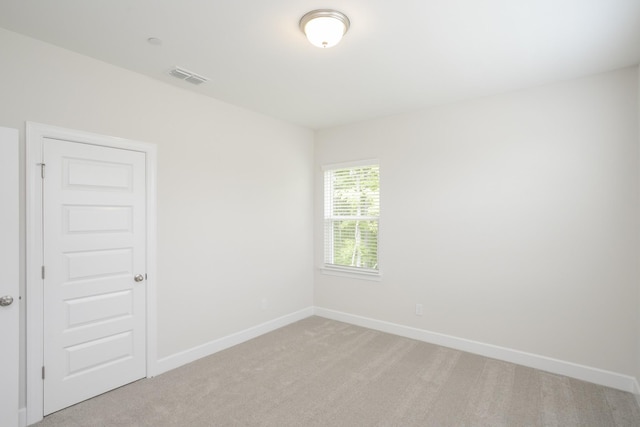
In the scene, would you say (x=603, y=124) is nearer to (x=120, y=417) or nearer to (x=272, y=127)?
(x=272, y=127)

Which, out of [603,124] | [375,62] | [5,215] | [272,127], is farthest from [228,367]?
[603,124]

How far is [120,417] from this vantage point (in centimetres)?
243

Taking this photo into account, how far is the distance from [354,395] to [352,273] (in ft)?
6.36

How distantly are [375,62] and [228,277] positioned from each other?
270 centimetres

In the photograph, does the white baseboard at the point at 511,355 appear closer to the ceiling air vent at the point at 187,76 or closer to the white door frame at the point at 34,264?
the white door frame at the point at 34,264

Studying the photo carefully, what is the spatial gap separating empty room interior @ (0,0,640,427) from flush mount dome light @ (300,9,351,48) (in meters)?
0.01

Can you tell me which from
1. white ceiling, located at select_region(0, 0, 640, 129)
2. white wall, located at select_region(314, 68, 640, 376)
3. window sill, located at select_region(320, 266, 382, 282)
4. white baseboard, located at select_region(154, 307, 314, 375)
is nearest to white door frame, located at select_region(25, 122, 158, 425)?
white ceiling, located at select_region(0, 0, 640, 129)

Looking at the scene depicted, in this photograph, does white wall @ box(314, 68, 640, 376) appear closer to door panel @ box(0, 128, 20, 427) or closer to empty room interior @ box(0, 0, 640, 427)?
empty room interior @ box(0, 0, 640, 427)

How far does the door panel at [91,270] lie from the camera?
2494 millimetres

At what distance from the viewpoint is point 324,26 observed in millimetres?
2127

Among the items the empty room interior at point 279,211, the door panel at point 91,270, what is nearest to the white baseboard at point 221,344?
the empty room interior at point 279,211

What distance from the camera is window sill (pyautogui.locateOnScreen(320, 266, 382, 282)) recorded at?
14.2ft

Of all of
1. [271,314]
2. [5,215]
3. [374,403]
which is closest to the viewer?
[5,215]

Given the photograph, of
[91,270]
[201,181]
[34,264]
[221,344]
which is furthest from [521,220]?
[34,264]
